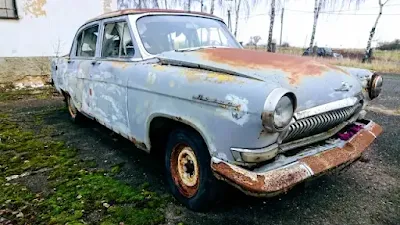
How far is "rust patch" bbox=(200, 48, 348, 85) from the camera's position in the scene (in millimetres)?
2564

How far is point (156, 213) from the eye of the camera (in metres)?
2.64

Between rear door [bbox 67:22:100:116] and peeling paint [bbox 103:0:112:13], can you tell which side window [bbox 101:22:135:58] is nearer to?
rear door [bbox 67:22:100:116]

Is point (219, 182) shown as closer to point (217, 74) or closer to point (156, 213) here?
point (156, 213)

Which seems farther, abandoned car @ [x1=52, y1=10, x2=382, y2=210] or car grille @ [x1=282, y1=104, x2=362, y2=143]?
car grille @ [x1=282, y1=104, x2=362, y2=143]

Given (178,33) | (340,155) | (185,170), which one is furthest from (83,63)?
(340,155)

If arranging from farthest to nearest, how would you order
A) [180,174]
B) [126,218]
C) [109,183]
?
[109,183], [180,174], [126,218]

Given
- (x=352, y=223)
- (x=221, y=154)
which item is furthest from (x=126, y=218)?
(x=352, y=223)

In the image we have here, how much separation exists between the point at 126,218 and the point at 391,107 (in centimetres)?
637

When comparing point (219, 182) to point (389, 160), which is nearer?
point (219, 182)

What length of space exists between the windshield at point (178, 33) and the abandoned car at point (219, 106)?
14 millimetres

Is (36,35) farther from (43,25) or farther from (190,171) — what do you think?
(190,171)

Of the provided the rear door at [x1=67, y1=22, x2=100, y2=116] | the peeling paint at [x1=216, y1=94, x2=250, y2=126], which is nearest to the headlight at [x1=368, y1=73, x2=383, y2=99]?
the peeling paint at [x1=216, y1=94, x2=250, y2=126]

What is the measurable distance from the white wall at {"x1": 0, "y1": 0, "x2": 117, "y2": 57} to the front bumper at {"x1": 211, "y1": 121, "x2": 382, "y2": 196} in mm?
8472

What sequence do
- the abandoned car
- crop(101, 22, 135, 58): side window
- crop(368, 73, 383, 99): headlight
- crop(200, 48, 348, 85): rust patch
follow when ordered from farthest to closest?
crop(101, 22, 135, 58): side window
crop(368, 73, 383, 99): headlight
crop(200, 48, 348, 85): rust patch
the abandoned car
